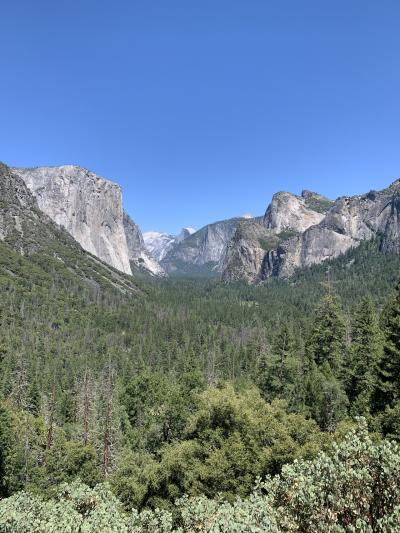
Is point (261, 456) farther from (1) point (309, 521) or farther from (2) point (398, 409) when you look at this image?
(1) point (309, 521)

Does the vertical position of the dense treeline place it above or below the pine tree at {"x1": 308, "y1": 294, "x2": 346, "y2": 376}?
below

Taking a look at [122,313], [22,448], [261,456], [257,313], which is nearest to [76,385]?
[22,448]

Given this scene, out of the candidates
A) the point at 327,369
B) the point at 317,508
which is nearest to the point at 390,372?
the point at 327,369

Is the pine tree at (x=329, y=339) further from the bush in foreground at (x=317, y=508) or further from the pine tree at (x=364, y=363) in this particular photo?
the bush in foreground at (x=317, y=508)

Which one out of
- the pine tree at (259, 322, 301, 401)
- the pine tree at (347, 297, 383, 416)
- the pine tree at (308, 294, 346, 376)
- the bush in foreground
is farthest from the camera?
the pine tree at (308, 294, 346, 376)

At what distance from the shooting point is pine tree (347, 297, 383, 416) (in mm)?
43312

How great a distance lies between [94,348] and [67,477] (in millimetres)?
94417

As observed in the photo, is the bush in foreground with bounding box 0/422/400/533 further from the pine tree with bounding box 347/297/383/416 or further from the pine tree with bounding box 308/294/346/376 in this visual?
the pine tree with bounding box 308/294/346/376

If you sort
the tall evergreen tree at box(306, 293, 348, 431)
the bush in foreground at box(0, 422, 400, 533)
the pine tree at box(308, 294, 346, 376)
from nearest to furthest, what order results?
the bush in foreground at box(0, 422, 400, 533) → the tall evergreen tree at box(306, 293, 348, 431) → the pine tree at box(308, 294, 346, 376)

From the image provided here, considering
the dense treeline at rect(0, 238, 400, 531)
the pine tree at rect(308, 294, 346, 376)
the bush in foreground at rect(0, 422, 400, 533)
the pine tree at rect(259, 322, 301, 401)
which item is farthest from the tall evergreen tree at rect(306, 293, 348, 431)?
the bush in foreground at rect(0, 422, 400, 533)

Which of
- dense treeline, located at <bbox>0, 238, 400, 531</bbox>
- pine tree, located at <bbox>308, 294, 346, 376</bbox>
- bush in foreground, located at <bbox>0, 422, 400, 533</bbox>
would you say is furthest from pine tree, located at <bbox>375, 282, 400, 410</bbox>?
bush in foreground, located at <bbox>0, 422, 400, 533</bbox>

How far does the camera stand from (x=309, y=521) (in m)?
11.4

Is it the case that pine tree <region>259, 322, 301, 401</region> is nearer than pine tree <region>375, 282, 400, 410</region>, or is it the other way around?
pine tree <region>375, 282, 400, 410</region>

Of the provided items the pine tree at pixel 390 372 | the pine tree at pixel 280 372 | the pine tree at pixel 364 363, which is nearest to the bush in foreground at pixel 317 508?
the pine tree at pixel 390 372
